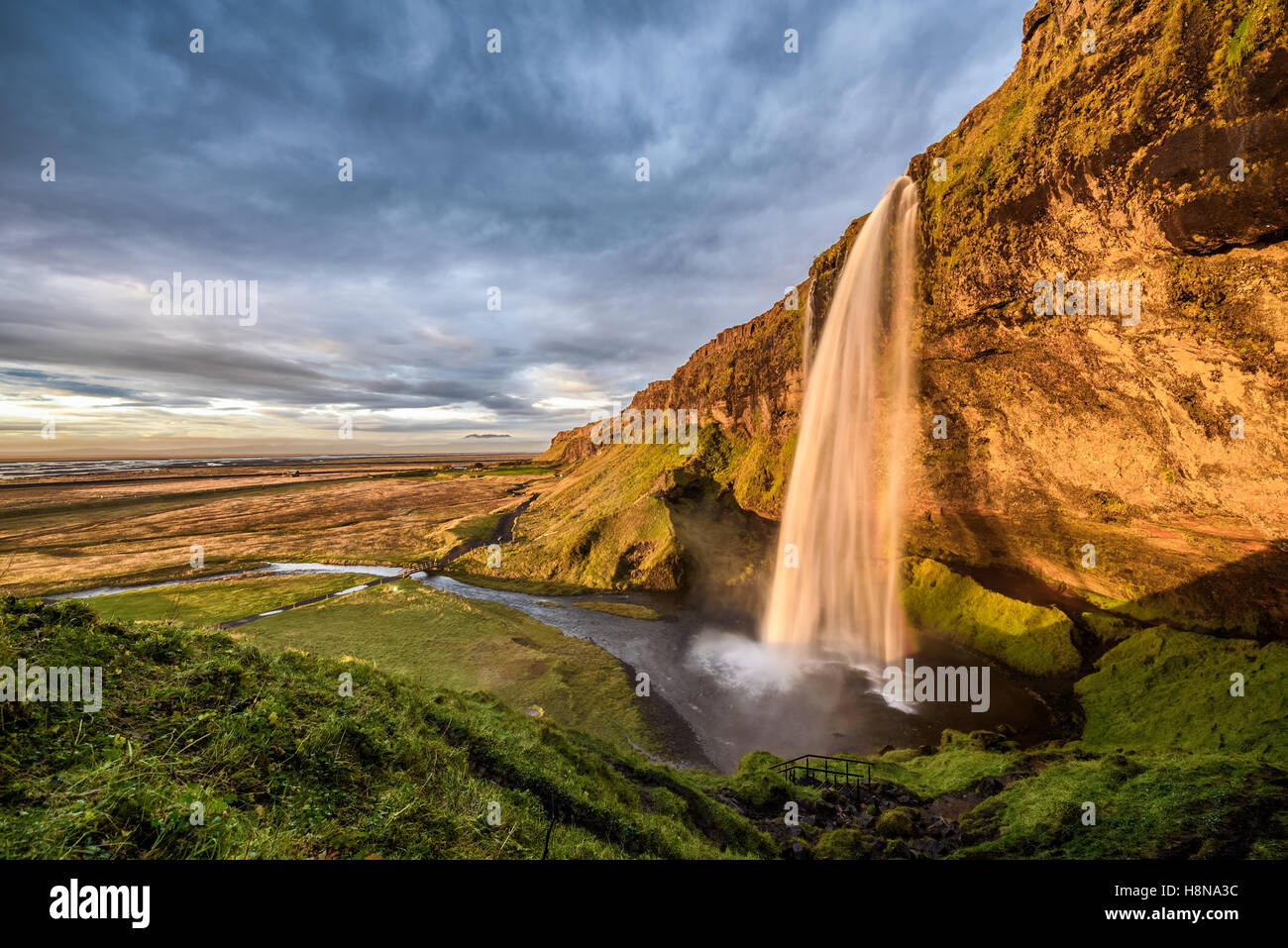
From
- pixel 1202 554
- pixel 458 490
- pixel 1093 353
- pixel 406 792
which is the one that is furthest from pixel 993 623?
pixel 458 490

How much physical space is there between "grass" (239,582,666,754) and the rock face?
22.0 meters

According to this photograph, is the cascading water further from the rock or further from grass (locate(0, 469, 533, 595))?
grass (locate(0, 469, 533, 595))

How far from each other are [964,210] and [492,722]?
25397 millimetres

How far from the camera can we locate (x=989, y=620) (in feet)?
75.7

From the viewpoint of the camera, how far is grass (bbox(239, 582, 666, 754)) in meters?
18.5

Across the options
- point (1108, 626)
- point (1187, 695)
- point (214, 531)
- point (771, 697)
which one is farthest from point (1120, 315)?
point (214, 531)

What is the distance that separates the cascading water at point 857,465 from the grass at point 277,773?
19386 millimetres

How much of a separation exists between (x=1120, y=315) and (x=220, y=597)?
180 ft

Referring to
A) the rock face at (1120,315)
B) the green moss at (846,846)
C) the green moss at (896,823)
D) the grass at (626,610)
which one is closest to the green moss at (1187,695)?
the rock face at (1120,315)

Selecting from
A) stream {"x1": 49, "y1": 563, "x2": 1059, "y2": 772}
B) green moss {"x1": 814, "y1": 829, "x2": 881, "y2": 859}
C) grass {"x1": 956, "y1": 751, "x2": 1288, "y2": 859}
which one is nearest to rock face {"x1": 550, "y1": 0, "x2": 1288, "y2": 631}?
stream {"x1": 49, "y1": 563, "x2": 1059, "y2": 772}

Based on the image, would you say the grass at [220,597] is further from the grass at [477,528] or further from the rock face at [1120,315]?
the rock face at [1120,315]

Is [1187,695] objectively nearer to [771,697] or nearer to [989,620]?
[989,620]

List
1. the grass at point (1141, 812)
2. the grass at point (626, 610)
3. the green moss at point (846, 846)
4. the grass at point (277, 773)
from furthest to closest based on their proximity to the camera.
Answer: the grass at point (626, 610), the green moss at point (846, 846), the grass at point (1141, 812), the grass at point (277, 773)

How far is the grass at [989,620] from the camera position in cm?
2031
